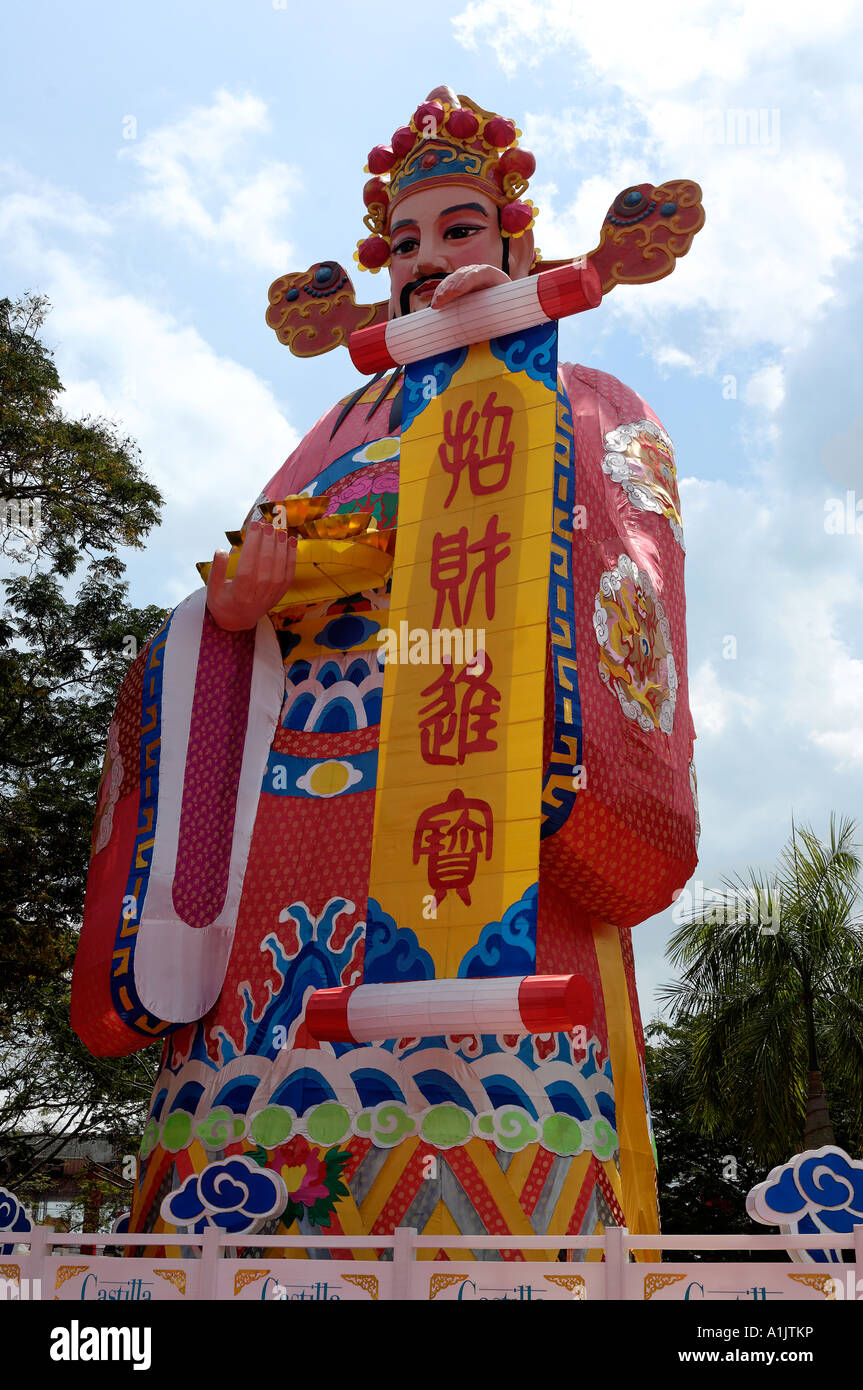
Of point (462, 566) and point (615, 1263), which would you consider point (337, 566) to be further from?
point (615, 1263)

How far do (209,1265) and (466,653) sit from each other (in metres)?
2.48

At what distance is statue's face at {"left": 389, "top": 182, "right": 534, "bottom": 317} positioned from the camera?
6.98 metres

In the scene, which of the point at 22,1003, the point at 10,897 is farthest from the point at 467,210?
the point at 22,1003

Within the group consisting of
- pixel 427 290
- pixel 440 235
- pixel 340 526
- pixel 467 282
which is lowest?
pixel 340 526

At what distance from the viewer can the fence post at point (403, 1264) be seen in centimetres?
397

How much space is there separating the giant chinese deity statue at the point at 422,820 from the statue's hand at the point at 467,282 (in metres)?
0.02

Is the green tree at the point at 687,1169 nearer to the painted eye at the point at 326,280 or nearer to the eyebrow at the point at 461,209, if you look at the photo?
the painted eye at the point at 326,280

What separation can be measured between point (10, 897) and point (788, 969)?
20.1ft

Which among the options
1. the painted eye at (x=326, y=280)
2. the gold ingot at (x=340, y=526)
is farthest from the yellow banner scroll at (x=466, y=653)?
the painted eye at (x=326, y=280)

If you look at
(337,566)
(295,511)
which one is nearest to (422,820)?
(337,566)

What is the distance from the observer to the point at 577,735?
18.5ft

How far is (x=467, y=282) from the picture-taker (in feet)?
19.4

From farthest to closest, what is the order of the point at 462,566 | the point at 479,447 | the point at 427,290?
the point at 427,290, the point at 479,447, the point at 462,566

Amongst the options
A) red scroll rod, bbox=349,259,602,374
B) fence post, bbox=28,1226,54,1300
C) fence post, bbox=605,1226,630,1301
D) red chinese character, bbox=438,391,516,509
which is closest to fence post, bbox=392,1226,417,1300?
fence post, bbox=605,1226,630,1301
